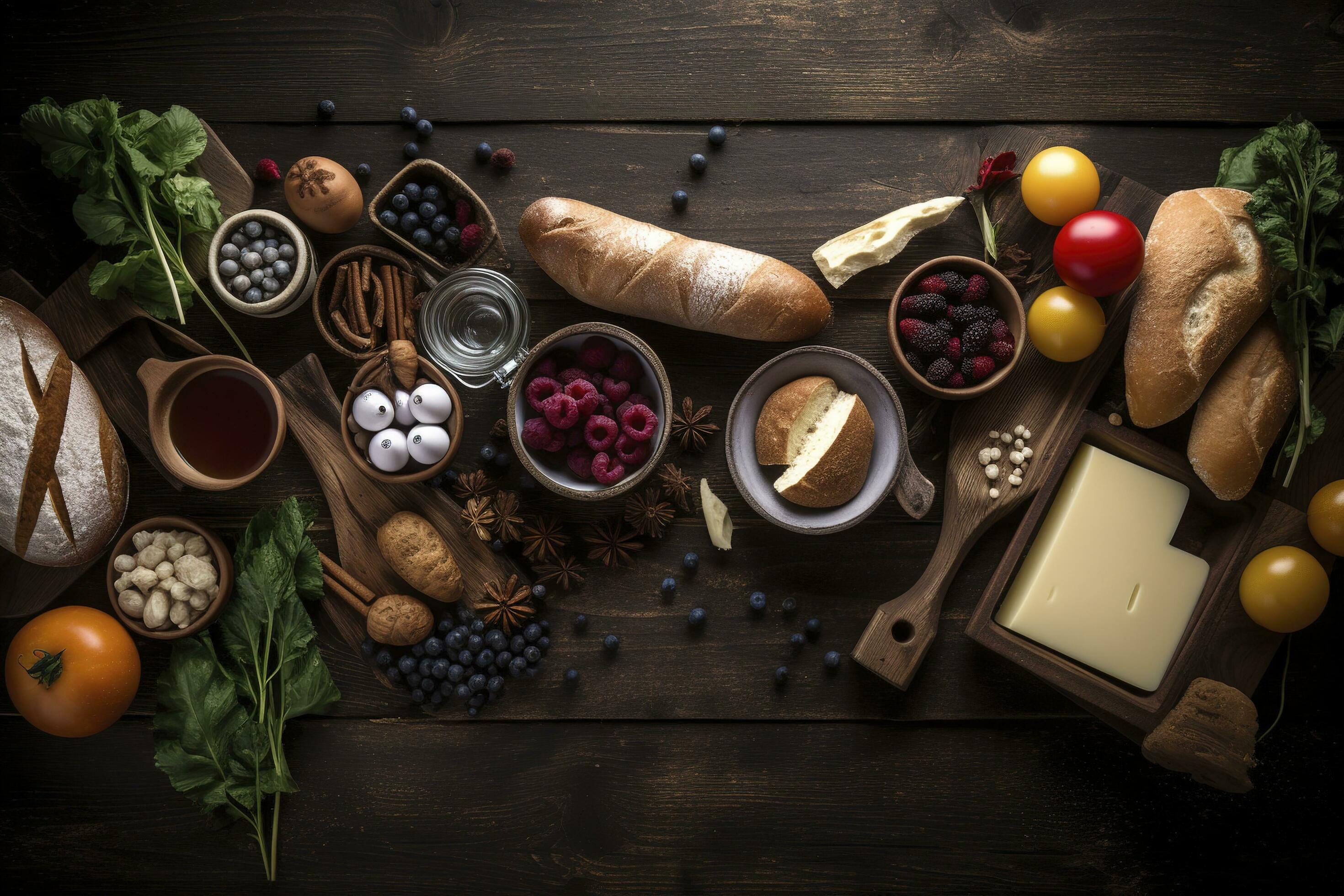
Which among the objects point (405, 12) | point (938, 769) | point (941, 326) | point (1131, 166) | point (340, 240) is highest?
point (1131, 166)

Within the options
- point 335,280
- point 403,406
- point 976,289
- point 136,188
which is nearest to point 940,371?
point 976,289

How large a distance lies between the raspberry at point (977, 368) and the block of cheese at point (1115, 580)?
0.37m

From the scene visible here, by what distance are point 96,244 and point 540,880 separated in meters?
2.21

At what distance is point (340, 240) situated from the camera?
6.91 feet

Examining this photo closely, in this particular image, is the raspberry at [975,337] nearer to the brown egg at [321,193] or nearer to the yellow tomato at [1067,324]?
the yellow tomato at [1067,324]

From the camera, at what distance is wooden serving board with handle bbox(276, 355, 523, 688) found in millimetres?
2051

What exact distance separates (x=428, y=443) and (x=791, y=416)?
94cm

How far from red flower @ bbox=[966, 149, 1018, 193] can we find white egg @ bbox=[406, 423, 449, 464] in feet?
5.27

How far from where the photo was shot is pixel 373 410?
1890mm

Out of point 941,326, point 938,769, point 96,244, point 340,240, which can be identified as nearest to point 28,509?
point 96,244

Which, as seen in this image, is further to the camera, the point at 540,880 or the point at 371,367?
the point at 540,880

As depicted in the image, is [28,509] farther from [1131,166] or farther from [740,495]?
[1131,166]

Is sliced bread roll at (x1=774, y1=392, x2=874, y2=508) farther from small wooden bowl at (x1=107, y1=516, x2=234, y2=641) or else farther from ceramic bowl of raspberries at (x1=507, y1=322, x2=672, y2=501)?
small wooden bowl at (x1=107, y1=516, x2=234, y2=641)

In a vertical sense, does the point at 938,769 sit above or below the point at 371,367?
below
